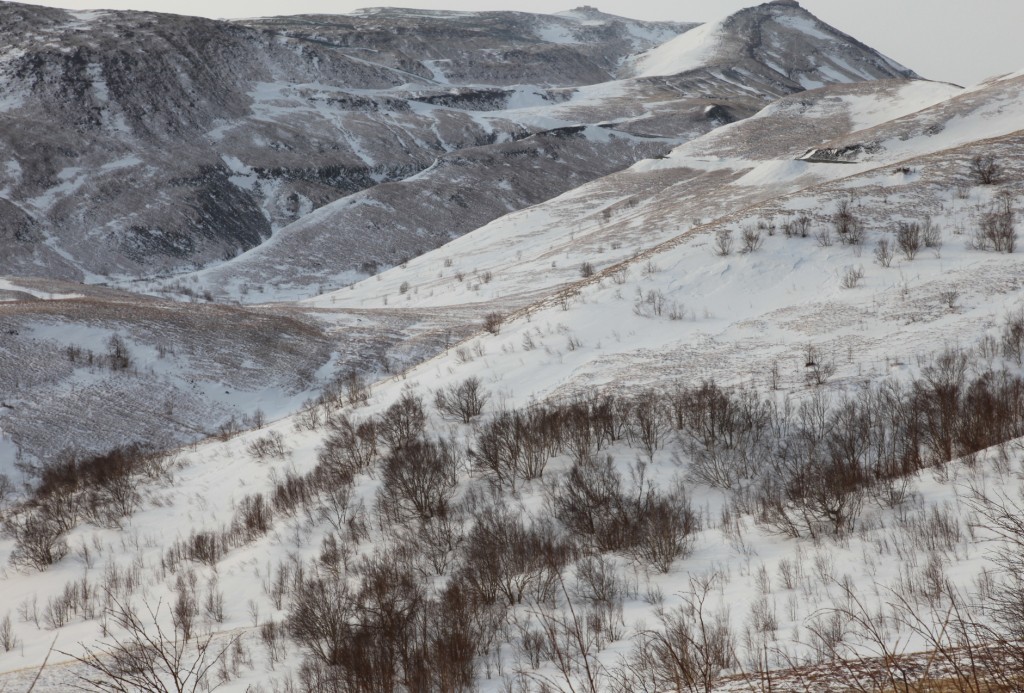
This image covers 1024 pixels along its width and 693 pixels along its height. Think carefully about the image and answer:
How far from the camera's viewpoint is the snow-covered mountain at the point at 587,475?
7414 mm

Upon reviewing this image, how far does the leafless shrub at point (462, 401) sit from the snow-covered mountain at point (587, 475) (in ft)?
0.35

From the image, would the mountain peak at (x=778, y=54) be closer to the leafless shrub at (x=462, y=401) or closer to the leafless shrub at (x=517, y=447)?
the leafless shrub at (x=462, y=401)

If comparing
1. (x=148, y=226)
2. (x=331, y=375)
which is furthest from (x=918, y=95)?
(x=148, y=226)

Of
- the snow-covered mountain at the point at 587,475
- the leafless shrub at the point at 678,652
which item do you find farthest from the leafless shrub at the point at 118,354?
the leafless shrub at the point at 678,652

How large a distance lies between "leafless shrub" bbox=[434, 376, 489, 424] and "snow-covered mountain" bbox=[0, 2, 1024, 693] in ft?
0.35

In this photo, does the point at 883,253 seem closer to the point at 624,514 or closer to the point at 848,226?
the point at 848,226

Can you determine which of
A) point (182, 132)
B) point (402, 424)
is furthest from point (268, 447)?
point (182, 132)

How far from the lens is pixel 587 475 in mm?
13109

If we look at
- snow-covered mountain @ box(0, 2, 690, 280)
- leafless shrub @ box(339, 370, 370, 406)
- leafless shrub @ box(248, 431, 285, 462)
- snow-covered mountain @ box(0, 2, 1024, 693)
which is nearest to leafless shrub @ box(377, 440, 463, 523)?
snow-covered mountain @ box(0, 2, 1024, 693)

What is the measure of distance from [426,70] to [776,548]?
560 ft

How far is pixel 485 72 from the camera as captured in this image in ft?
566

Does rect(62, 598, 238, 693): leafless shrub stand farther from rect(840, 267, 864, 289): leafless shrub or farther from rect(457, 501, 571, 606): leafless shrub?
rect(840, 267, 864, 289): leafless shrub

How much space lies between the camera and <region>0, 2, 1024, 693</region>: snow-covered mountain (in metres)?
7.41

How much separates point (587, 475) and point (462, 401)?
448 cm
